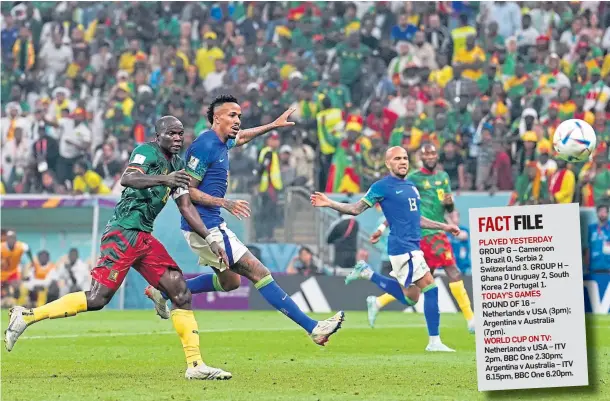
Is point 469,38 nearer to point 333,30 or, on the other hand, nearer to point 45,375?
point 333,30

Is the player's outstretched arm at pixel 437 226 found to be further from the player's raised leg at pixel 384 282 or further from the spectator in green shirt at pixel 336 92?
the spectator in green shirt at pixel 336 92

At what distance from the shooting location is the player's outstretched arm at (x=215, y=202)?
11.1m

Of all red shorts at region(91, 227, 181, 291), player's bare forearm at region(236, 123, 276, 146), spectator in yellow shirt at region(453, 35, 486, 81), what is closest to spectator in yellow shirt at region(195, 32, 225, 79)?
spectator in yellow shirt at region(453, 35, 486, 81)

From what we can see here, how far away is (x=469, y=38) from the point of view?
86.0 feet

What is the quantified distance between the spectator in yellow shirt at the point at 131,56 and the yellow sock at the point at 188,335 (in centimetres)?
1859

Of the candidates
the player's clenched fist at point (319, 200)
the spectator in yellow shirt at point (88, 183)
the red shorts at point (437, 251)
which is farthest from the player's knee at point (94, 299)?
the spectator in yellow shirt at point (88, 183)

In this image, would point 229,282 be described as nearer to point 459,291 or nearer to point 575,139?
point 575,139

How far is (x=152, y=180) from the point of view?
1023cm

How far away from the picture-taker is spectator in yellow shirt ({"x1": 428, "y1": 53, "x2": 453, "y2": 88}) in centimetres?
2550

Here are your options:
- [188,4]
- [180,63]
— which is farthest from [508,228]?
[188,4]

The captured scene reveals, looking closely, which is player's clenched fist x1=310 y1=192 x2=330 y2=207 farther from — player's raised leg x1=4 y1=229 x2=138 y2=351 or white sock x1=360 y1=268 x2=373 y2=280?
white sock x1=360 y1=268 x2=373 y2=280

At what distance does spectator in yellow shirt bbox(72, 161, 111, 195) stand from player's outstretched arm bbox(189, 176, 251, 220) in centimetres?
1403

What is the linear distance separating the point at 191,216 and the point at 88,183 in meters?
15.0

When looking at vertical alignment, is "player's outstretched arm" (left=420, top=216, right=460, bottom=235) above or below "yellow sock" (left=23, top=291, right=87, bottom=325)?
above
